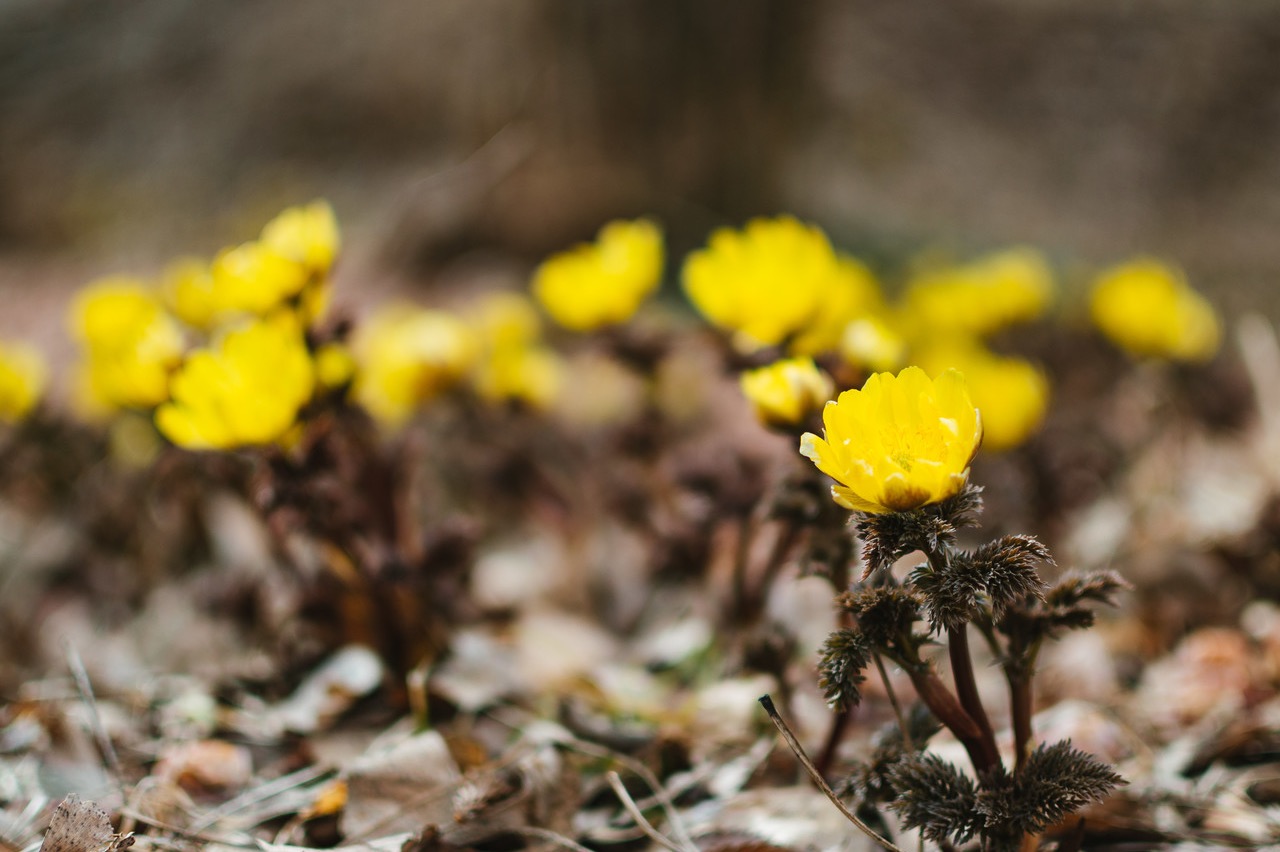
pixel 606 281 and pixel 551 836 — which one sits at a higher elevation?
pixel 606 281

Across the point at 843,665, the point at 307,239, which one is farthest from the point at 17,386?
the point at 843,665

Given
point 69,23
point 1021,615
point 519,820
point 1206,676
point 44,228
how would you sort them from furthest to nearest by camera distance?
point 69,23
point 44,228
point 1206,676
point 519,820
point 1021,615

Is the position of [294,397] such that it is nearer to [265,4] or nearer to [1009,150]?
[265,4]

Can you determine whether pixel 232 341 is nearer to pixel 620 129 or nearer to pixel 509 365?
pixel 509 365

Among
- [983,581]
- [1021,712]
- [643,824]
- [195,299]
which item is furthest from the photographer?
[195,299]

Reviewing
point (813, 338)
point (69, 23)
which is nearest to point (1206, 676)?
point (813, 338)

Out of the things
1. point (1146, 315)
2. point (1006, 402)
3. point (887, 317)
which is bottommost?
point (1006, 402)

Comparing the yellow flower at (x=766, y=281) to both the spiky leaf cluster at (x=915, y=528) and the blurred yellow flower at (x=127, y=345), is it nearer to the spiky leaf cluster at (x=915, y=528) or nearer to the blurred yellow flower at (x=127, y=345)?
the spiky leaf cluster at (x=915, y=528)

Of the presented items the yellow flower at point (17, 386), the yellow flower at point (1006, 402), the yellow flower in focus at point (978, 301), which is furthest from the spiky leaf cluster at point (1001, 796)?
the yellow flower at point (17, 386)
